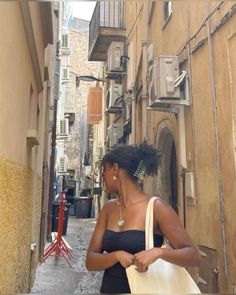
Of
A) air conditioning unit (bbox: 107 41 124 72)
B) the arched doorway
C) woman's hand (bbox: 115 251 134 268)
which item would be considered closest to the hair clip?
woman's hand (bbox: 115 251 134 268)

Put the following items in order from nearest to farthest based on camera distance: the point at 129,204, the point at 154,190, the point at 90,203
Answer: the point at 129,204, the point at 154,190, the point at 90,203

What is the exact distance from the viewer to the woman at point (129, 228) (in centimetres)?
199

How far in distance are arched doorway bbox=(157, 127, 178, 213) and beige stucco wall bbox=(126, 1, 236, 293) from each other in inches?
32.6

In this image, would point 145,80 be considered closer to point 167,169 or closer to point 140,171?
point 167,169

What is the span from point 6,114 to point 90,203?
21.8 m

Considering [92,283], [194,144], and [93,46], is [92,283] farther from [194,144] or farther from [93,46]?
[93,46]

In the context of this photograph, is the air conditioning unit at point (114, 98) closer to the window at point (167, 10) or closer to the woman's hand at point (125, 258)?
the window at point (167, 10)

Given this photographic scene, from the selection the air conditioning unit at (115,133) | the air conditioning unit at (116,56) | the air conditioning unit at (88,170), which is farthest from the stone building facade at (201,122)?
the air conditioning unit at (88,170)

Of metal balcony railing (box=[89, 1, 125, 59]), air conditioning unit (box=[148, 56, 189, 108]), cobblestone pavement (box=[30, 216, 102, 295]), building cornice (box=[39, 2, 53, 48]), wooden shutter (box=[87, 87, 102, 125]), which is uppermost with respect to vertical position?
metal balcony railing (box=[89, 1, 125, 59])

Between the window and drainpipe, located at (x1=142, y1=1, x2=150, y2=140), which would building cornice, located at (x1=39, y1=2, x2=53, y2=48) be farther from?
drainpipe, located at (x1=142, y1=1, x2=150, y2=140)

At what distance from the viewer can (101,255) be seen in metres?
2.11

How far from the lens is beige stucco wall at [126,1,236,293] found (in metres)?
4.55

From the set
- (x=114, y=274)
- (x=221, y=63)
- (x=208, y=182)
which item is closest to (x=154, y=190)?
(x=208, y=182)

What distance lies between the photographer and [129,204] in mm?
2271
